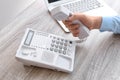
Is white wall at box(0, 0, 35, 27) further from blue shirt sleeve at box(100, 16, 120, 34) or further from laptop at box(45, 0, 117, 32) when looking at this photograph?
blue shirt sleeve at box(100, 16, 120, 34)

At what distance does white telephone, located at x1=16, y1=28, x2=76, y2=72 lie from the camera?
0.60 metres

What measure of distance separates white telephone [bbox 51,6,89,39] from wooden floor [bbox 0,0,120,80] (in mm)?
54

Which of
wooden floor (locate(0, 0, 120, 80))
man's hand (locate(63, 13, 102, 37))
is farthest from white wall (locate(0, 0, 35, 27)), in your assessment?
man's hand (locate(63, 13, 102, 37))

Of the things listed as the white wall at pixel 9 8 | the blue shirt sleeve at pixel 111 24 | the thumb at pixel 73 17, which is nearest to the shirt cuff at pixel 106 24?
the blue shirt sleeve at pixel 111 24

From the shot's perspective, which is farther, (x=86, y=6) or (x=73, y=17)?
(x=86, y=6)

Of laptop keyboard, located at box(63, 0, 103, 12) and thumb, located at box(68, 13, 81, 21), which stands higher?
thumb, located at box(68, 13, 81, 21)

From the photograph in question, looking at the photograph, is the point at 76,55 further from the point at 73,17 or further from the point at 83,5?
the point at 83,5

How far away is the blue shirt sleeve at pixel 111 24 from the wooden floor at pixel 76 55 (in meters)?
0.03

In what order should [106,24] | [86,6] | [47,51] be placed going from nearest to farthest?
[47,51]
[106,24]
[86,6]

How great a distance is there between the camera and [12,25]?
0.78 meters

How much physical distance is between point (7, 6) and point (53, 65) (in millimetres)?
526

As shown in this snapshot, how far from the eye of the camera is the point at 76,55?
2.23ft

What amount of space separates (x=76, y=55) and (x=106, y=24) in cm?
19

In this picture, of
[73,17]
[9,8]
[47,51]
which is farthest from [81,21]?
[9,8]
